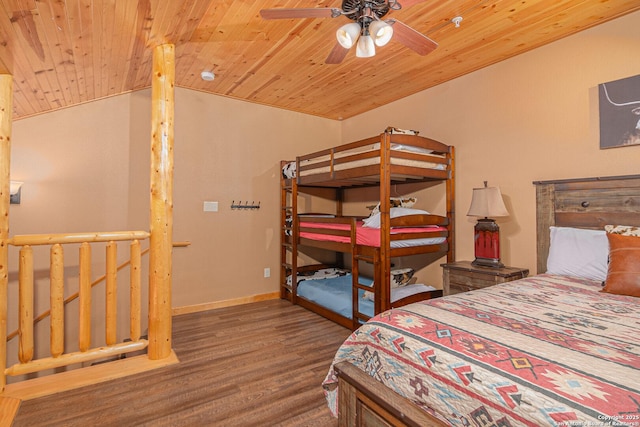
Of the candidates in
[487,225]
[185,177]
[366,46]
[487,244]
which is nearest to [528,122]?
[487,225]

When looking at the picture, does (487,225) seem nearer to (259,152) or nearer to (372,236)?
(372,236)

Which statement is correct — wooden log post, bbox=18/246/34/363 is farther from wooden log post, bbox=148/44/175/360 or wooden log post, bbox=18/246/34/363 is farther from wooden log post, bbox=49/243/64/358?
wooden log post, bbox=148/44/175/360

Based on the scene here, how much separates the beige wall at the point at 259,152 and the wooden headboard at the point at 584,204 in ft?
0.28

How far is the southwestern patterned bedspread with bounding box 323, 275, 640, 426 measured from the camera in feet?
2.61

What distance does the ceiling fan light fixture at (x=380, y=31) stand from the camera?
64.1 inches

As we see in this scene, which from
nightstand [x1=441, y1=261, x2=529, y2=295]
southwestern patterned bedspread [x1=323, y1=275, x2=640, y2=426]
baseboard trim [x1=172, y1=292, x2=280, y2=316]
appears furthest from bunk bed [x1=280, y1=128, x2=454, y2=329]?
southwestern patterned bedspread [x1=323, y1=275, x2=640, y2=426]

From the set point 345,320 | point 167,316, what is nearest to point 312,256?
point 345,320

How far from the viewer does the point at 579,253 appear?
7.07 feet

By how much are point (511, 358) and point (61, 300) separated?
2.67 metres

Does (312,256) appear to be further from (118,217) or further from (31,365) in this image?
(31,365)

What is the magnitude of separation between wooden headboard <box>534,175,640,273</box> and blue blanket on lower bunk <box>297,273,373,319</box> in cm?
159

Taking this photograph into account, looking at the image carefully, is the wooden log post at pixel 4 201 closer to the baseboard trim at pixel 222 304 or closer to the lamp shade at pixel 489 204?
→ the baseboard trim at pixel 222 304

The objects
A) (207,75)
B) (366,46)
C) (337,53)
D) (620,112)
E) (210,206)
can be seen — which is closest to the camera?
(366,46)

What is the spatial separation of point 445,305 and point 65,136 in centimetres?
384
